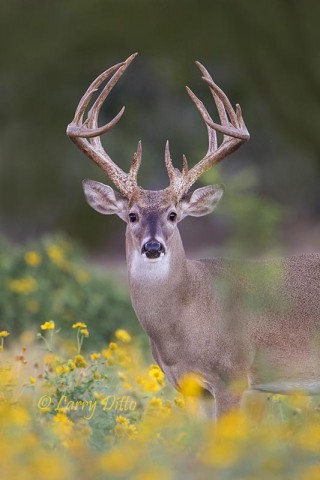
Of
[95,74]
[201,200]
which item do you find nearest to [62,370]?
[201,200]

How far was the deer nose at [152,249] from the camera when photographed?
7.54m

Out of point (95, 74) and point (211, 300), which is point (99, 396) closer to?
point (211, 300)

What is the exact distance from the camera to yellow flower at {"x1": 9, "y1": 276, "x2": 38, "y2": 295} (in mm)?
12062

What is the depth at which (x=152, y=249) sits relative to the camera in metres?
7.54

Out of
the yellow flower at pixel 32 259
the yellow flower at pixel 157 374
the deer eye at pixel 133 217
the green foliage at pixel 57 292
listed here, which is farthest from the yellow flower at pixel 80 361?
the yellow flower at pixel 32 259

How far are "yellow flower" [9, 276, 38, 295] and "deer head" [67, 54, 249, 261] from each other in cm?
378

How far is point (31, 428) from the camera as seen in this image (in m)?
6.29

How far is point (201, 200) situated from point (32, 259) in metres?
4.66

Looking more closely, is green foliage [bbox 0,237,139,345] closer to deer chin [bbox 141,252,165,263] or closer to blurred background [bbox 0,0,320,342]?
blurred background [bbox 0,0,320,342]

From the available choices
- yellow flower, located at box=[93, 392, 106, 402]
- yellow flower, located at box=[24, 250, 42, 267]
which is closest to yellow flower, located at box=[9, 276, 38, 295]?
yellow flower, located at box=[24, 250, 42, 267]

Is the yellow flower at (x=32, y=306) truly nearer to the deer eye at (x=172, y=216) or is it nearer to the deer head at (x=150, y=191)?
the deer head at (x=150, y=191)

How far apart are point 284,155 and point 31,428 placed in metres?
11.4

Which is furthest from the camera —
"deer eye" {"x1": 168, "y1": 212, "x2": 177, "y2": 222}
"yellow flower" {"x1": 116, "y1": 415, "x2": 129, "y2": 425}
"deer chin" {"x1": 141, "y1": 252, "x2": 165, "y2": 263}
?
"deer eye" {"x1": 168, "y1": 212, "x2": 177, "y2": 222}

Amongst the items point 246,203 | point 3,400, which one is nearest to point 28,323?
point 3,400
